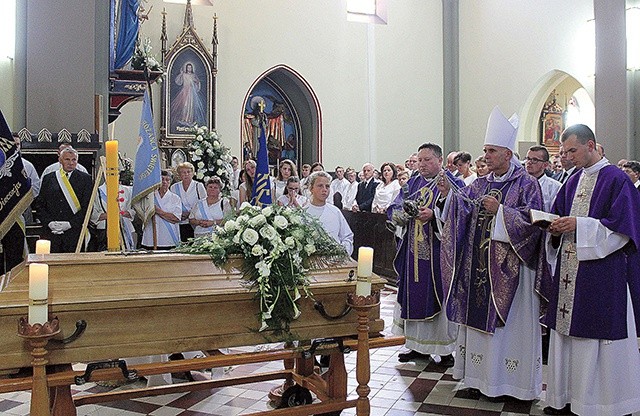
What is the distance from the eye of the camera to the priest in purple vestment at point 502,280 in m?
4.97

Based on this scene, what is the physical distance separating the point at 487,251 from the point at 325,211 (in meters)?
1.39

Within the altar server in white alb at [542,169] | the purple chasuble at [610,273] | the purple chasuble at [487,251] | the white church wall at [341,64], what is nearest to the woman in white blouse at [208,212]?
the purple chasuble at [487,251]

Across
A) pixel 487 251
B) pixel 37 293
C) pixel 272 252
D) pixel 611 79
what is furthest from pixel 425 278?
pixel 611 79

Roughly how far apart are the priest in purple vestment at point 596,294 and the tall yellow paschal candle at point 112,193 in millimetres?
2747

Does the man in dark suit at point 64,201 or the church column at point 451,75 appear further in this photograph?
the church column at point 451,75

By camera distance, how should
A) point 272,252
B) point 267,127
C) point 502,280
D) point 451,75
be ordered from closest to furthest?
1. point 272,252
2. point 502,280
3. point 267,127
4. point 451,75

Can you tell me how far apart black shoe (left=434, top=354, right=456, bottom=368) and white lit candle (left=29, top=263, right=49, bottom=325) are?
3.90m

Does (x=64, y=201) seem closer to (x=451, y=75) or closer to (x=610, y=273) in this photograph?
(x=610, y=273)

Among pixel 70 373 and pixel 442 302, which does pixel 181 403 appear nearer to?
pixel 70 373

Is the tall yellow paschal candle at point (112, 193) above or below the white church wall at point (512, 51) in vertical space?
below

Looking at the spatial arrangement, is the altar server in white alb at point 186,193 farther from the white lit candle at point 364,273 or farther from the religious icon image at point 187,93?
the religious icon image at point 187,93

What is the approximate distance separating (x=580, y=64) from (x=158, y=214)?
35.8 ft

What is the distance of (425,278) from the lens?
616 centimetres

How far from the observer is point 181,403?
5078mm
